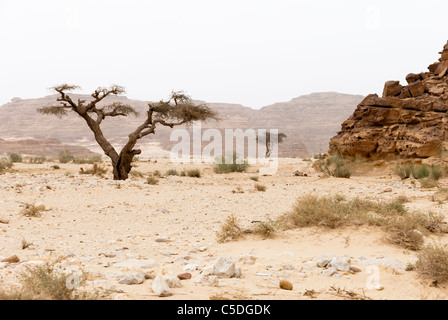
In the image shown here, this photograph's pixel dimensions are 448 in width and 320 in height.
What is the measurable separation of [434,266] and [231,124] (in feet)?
261

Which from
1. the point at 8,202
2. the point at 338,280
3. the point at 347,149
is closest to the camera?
the point at 338,280

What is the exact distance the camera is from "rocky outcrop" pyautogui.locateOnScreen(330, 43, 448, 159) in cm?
1489

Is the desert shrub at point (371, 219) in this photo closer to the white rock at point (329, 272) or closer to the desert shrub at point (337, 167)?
the white rock at point (329, 272)

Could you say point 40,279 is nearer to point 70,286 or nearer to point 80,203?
point 70,286

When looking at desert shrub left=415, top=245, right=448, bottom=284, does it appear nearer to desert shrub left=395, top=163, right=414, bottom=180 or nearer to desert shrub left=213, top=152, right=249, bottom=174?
desert shrub left=395, top=163, right=414, bottom=180

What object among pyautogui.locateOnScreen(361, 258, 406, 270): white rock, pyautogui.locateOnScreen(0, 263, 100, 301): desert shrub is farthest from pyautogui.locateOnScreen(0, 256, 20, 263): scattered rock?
pyautogui.locateOnScreen(361, 258, 406, 270): white rock

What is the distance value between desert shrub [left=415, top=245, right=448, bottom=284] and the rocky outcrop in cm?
1238

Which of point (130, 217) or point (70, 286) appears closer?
point (70, 286)

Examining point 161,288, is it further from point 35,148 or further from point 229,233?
point 35,148

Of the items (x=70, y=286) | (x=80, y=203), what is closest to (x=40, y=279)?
(x=70, y=286)

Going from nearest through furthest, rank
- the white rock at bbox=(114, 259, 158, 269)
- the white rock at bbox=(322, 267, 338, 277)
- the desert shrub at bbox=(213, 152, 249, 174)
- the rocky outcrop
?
1. the white rock at bbox=(322, 267, 338, 277)
2. the white rock at bbox=(114, 259, 158, 269)
3. the rocky outcrop
4. the desert shrub at bbox=(213, 152, 249, 174)

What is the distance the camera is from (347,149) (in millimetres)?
17141
